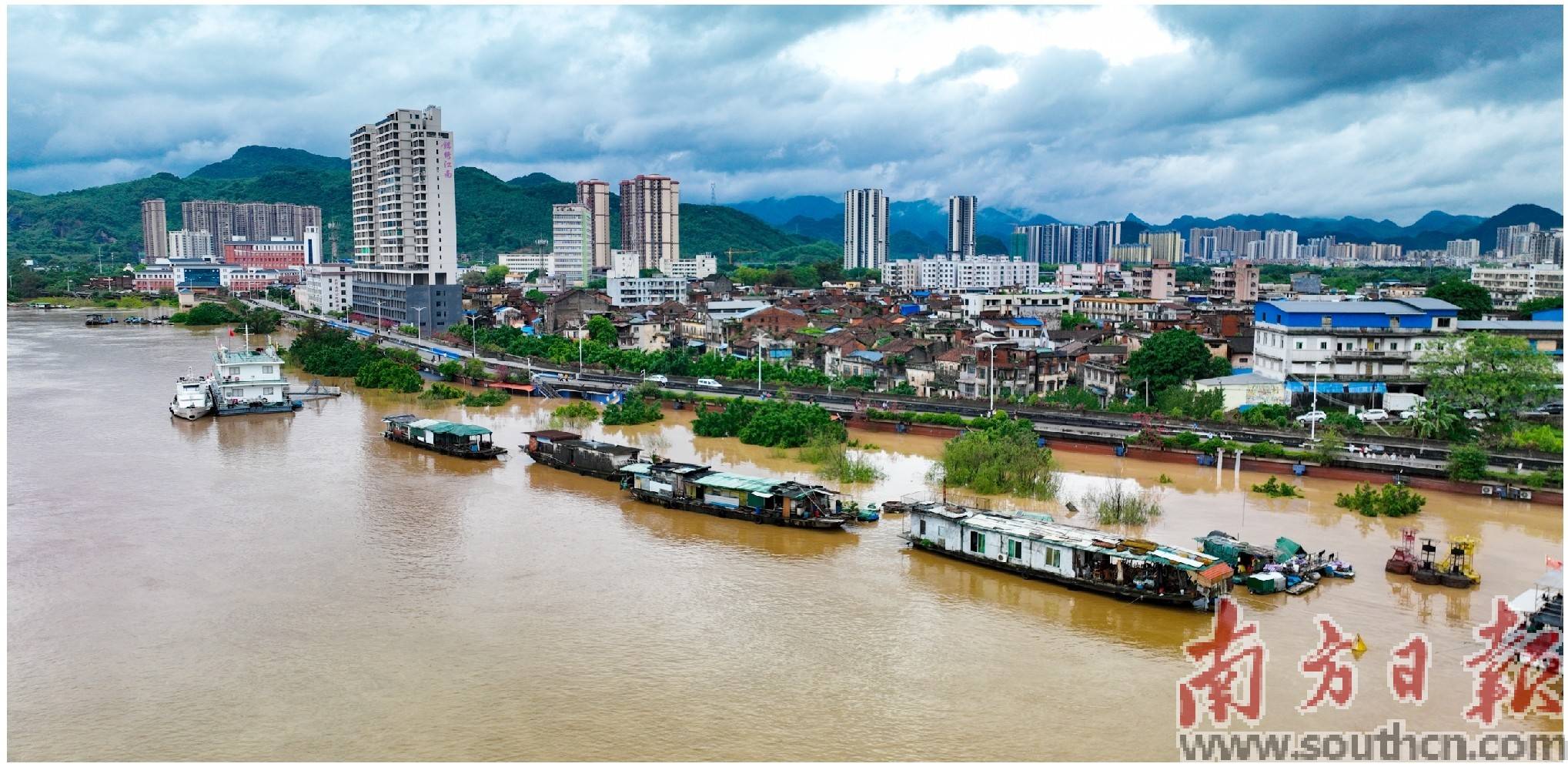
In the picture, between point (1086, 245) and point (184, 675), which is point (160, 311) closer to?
point (184, 675)

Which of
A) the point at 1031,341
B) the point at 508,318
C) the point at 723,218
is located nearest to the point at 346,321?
the point at 508,318

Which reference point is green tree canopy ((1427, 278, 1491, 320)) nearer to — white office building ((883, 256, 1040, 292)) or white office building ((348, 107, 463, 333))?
white office building ((348, 107, 463, 333))

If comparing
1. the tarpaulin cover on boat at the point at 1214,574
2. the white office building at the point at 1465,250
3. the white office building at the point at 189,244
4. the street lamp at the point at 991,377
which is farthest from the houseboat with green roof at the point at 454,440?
the white office building at the point at 1465,250

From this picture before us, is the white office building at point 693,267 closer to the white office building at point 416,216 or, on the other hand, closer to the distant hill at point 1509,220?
the white office building at point 416,216

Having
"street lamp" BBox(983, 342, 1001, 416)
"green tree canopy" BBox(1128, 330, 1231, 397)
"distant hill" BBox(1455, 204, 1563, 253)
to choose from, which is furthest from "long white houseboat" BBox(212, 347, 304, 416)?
"distant hill" BBox(1455, 204, 1563, 253)

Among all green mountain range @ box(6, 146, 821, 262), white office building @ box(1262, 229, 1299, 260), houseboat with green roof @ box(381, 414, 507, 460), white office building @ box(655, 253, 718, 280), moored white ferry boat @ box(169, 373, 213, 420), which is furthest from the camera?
white office building @ box(1262, 229, 1299, 260)

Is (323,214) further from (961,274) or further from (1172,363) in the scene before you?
(1172,363)

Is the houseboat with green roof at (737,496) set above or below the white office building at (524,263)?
below
